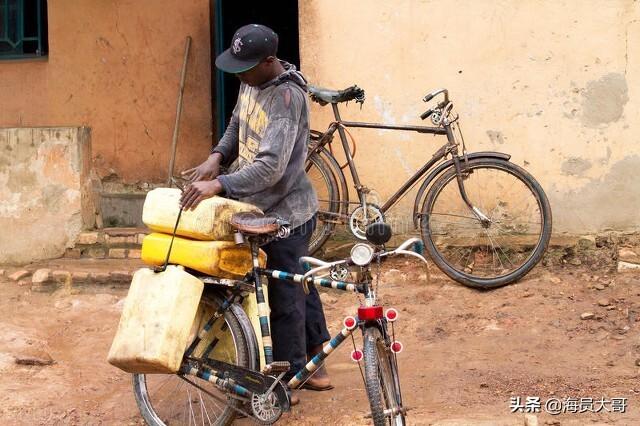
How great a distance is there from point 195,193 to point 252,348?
76 centimetres

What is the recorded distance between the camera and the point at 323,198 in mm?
6797

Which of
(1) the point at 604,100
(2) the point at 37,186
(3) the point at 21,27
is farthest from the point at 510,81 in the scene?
(3) the point at 21,27

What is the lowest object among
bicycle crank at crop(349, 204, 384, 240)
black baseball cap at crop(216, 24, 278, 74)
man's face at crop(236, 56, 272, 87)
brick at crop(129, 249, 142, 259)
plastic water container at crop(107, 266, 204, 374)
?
plastic water container at crop(107, 266, 204, 374)

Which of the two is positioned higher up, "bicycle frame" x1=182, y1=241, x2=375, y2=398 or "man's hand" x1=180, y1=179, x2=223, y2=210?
"man's hand" x1=180, y1=179, x2=223, y2=210

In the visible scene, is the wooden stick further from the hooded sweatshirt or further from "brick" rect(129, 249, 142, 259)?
the hooded sweatshirt

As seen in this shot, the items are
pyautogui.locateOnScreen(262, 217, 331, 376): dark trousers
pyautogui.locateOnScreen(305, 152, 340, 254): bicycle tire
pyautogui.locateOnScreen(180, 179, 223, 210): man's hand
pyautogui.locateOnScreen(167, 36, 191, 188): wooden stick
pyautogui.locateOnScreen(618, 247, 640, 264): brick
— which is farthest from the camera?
pyautogui.locateOnScreen(167, 36, 191, 188): wooden stick

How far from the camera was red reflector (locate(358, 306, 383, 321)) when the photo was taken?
395 centimetres

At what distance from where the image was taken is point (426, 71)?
22.3 ft

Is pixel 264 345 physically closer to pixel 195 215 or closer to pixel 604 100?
pixel 195 215

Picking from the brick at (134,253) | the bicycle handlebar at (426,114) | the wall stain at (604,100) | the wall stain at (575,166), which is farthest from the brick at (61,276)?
the wall stain at (604,100)

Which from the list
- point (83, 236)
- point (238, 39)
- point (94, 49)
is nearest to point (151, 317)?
point (238, 39)

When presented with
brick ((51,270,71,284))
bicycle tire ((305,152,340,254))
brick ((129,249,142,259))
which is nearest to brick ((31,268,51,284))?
brick ((51,270,71,284))

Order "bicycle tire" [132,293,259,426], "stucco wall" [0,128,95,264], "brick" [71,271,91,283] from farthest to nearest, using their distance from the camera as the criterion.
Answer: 1. "stucco wall" [0,128,95,264]
2. "brick" [71,271,91,283]
3. "bicycle tire" [132,293,259,426]

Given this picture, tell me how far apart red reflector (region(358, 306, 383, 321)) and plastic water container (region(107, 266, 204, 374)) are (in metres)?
0.81
